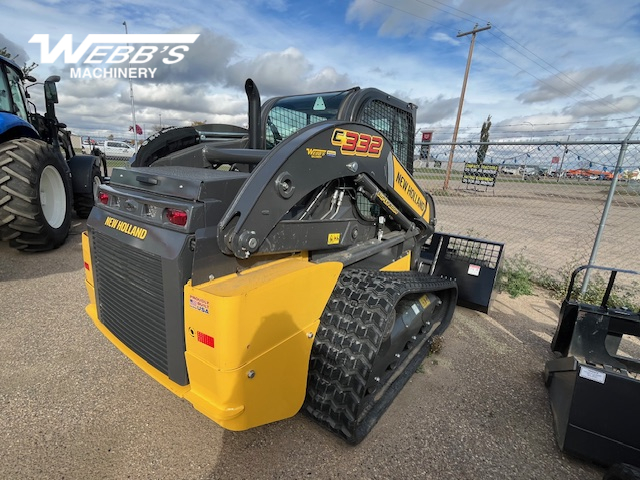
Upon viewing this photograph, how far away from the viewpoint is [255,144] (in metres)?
2.98

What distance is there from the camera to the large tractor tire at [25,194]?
4387 millimetres

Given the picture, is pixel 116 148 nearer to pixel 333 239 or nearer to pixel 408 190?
pixel 408 190

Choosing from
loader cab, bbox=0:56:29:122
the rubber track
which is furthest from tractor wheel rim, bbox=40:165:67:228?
the rubber track

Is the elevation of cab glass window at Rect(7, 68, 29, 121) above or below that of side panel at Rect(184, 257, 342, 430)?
above

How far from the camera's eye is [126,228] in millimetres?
1976

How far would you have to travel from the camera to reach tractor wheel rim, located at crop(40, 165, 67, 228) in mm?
5220

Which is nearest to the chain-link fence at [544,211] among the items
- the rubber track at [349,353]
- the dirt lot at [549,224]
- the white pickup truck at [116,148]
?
the dirt lot at [549,224]

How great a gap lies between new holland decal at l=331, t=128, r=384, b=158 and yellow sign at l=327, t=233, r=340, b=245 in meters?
0.52

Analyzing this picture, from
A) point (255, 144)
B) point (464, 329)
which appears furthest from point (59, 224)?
point (464, 329)

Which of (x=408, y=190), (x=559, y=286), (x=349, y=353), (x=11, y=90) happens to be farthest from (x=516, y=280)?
(x=11, y=90)

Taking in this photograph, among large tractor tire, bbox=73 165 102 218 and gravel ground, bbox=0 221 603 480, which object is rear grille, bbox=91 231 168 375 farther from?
large tractor tire, bbox=73 165 102 218

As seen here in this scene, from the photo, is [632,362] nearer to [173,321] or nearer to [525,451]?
[525,451]

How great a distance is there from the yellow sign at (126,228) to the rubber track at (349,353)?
3.67ft

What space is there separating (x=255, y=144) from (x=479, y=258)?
2.83m
